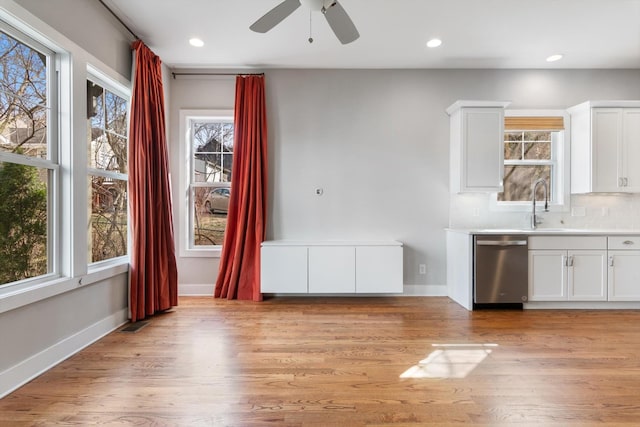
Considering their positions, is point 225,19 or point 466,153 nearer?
point 225,19

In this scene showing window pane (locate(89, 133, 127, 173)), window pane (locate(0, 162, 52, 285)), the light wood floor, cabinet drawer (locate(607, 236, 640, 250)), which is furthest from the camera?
cabinet drawer (locate(607, 236, 640, 250))

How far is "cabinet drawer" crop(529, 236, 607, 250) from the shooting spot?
341 cm

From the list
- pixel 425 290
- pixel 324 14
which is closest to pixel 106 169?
pixel 324 14

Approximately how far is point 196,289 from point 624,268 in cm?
491

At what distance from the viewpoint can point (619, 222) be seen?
3.98 metres

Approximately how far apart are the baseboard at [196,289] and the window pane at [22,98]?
2.21m

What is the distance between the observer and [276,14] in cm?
214

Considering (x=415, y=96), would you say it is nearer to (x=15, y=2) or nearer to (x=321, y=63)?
(x=321, y=63)

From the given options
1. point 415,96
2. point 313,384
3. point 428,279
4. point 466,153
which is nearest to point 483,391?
point 313,384

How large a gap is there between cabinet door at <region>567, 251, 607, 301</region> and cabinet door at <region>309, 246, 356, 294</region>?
2.35 meters

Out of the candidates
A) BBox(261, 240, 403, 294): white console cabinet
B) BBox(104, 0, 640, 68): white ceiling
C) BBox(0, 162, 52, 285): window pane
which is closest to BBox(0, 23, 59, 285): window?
BBox(0, 162, 52, 285): window pane

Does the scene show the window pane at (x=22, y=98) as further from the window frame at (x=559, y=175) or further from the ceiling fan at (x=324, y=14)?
the window frame at (x=559, y=175)

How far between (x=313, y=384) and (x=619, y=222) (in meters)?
4.42

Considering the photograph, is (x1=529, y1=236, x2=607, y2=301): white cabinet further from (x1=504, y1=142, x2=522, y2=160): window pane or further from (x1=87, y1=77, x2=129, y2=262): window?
(x1=87, y1=77, x2=129, y2=262): window
